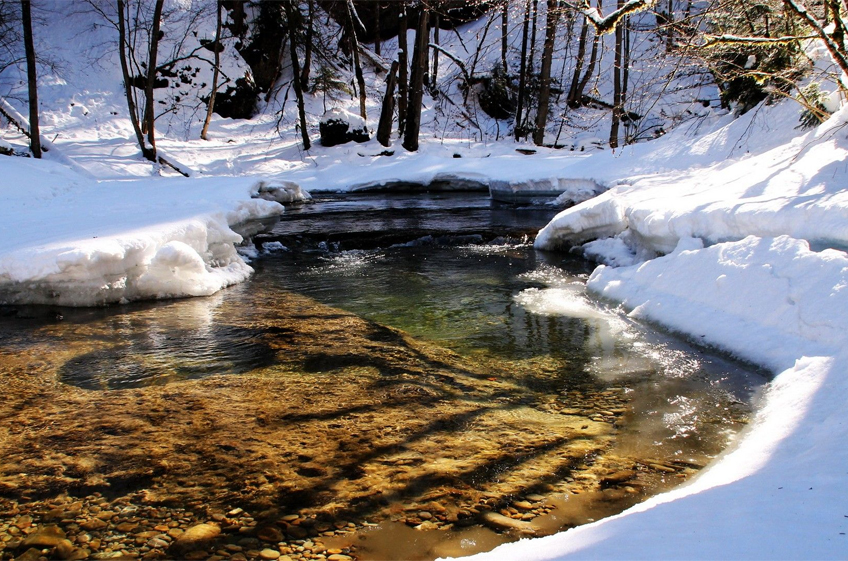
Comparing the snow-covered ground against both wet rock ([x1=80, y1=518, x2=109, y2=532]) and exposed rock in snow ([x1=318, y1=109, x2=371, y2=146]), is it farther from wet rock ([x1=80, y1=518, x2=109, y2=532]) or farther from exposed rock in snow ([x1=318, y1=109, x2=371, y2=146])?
exposed rock in snow ([x1=318, y1=109, x2=371, y2=146])

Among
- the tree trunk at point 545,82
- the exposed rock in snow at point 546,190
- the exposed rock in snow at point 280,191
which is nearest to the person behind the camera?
the exposed rock in snow at point 280,191

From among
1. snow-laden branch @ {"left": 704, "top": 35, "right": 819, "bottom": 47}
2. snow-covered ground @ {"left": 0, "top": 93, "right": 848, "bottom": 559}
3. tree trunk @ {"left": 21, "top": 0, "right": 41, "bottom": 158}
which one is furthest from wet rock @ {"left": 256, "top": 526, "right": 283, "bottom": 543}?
tree trunk @ {"left": 21, "top": 0, "right": 41, "bottom": 158}

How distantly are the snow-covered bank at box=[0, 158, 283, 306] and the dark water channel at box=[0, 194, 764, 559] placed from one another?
33 centimetres

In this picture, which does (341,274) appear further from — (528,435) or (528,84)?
(528,84)

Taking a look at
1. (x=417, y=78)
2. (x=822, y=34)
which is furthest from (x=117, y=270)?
(x=417, y=78)

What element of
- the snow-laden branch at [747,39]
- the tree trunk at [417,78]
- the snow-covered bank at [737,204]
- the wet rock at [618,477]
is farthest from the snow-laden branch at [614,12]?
the tree trunk at [417,78]

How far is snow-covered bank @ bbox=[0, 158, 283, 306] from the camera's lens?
6230 mm

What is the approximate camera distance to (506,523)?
2.74 m

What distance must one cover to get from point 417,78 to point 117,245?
14668 millimetres

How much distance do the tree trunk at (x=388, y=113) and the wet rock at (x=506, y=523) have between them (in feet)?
62.8

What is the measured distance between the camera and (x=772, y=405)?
12.2ft

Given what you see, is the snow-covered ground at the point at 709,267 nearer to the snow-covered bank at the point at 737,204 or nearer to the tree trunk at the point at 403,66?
the snow-covered bank at the point at 737,204

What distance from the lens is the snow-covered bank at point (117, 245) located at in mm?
6230

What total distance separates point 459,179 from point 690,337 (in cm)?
1236
